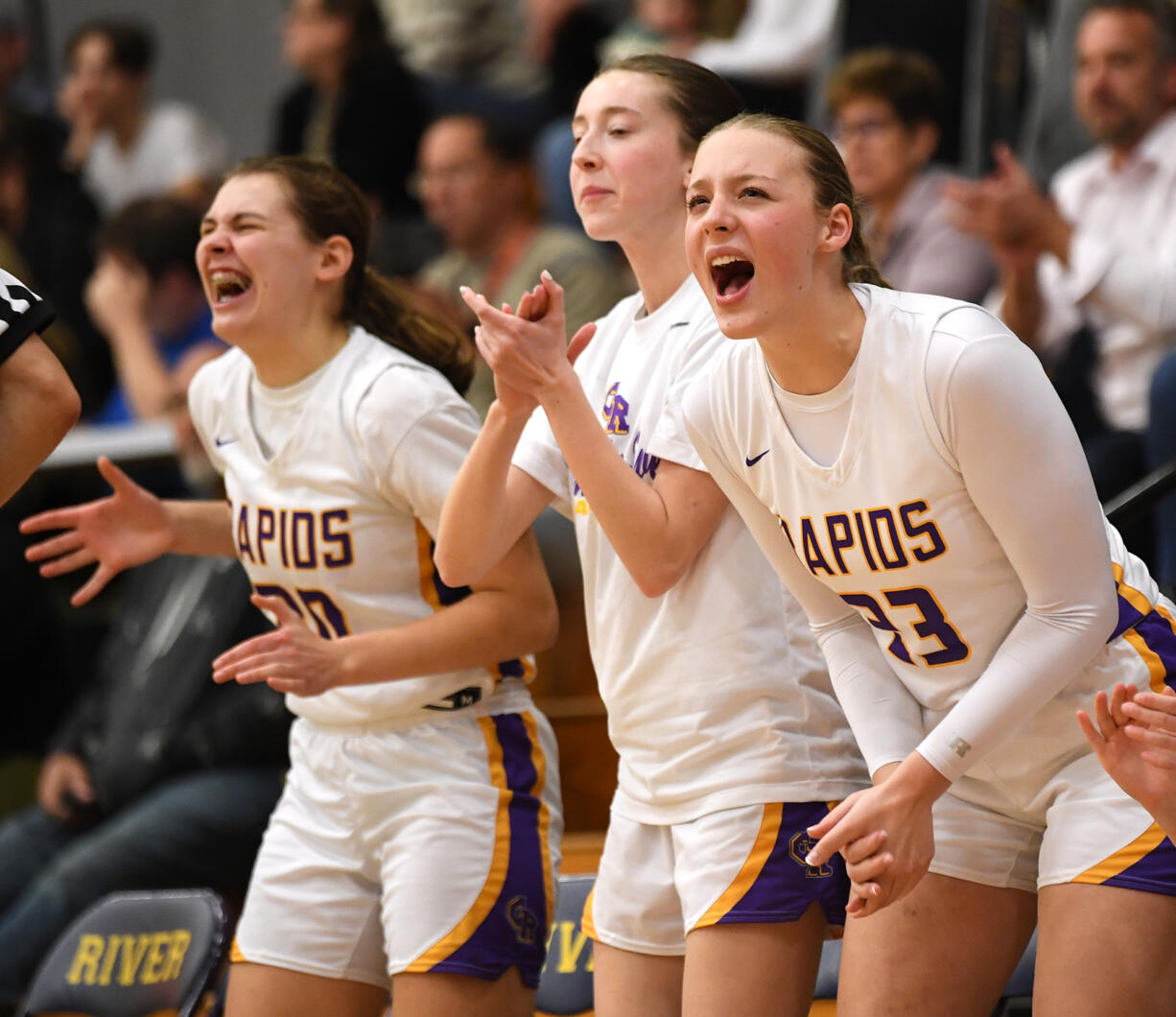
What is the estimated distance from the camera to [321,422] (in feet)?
9.75

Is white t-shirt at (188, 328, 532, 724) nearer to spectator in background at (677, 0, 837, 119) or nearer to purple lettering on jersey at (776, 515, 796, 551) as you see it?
purple lettering on jersey at (776, 515, 796, 551)

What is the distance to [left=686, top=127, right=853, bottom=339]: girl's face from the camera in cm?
223

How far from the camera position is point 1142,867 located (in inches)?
85.2

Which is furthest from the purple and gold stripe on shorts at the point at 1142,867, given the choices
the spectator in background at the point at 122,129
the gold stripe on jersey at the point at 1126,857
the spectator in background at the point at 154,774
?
the spectator in background at the point at 122,129

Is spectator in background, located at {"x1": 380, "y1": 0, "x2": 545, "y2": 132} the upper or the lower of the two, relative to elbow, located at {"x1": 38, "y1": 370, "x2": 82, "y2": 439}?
upper

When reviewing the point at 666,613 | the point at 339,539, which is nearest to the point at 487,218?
the point at 339,539

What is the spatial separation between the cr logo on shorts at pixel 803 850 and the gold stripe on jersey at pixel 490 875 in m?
0.61

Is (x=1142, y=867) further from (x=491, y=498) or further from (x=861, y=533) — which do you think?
(x=491, y=498)

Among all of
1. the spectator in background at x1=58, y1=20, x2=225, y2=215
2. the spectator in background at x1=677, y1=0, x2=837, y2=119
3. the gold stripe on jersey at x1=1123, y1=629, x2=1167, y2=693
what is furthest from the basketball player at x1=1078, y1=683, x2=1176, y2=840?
the spectator in background at x1=58, y1=20, x2=225, y2=215

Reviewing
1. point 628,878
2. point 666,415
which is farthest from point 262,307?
point 628,878

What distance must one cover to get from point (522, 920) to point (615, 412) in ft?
2.90

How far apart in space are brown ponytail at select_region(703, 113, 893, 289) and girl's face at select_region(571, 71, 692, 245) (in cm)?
27

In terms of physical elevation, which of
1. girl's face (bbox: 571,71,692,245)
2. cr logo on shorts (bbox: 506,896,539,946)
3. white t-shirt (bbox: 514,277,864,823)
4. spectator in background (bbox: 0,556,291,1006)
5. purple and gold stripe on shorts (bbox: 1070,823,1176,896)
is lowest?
spectator in background (bbox: 0,556,291,1006)

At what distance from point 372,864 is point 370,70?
4.63 metres
